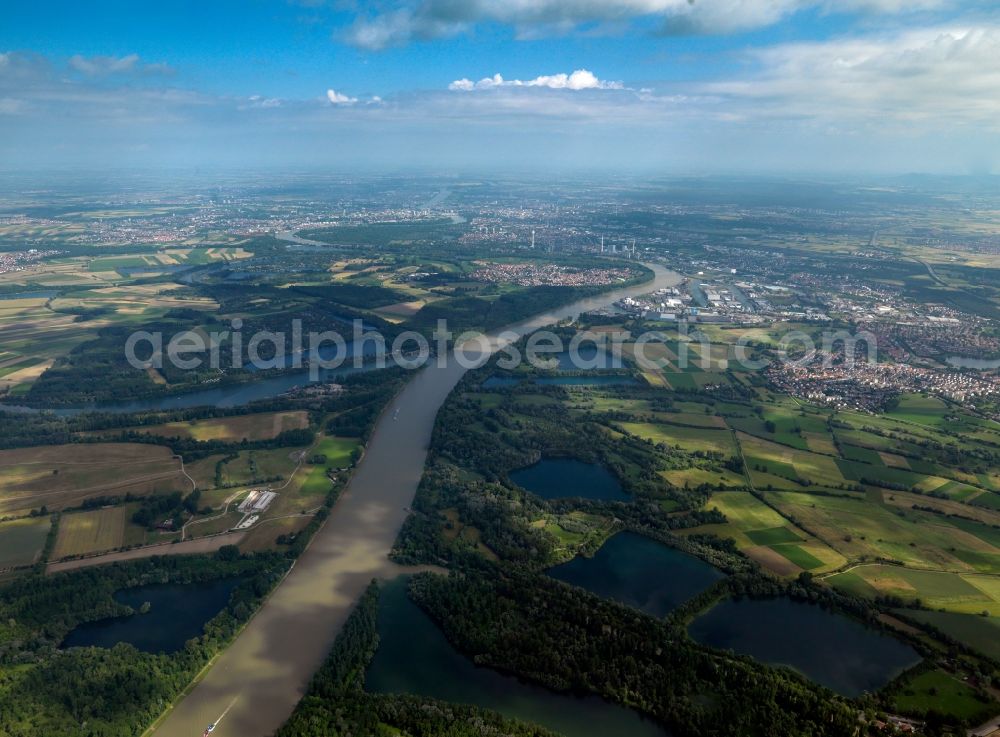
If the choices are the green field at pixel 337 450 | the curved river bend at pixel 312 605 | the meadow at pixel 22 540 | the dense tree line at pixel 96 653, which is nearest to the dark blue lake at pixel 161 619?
the dense tree line at pixel 96 653

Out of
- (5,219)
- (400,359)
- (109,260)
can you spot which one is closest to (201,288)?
(109,260)

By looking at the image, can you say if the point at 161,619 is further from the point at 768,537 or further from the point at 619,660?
the point at 768,537

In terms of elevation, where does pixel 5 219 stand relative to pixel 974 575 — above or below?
above

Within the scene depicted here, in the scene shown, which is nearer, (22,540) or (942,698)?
(942,698)

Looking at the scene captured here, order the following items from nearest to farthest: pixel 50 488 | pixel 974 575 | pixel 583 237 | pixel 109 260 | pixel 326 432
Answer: pixel 974 575
pixel 50 488
pixel 326 432
pixel 109 260
pixel 583 237

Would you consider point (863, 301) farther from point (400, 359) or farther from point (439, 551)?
point (439, 551)

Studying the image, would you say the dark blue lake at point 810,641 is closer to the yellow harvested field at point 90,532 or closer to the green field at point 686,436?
the green field at point 686,436

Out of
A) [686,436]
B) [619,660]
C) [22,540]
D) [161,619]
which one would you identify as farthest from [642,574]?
[22,540]
